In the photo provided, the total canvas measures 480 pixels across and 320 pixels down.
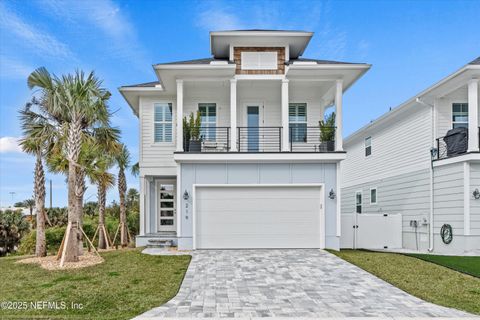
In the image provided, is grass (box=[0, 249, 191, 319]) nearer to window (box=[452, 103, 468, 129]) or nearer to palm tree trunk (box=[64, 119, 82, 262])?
palm tree trunk (box=[64, 119, 82, 262])

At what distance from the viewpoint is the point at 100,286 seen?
8180mm

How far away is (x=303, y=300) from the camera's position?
7.15m

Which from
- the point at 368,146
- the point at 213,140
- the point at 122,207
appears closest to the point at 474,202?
the point at 368,146

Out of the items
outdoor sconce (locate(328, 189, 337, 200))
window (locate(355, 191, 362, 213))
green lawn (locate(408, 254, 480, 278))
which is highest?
outdoor sconce (locate(328, 189, 337, 200))

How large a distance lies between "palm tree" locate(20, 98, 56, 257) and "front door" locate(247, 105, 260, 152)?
6904 mm

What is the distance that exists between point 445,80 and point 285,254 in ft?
26.9

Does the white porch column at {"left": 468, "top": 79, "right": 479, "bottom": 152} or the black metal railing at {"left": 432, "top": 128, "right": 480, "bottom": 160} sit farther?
the black metal railing at {"left": 432, "top": 128, "right": 480, "bottom": 160}

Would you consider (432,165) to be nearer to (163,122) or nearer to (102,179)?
(163,122)

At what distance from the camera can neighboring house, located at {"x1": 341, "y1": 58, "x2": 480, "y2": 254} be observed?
1294 centimetres

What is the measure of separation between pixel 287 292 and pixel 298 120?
8668 mm

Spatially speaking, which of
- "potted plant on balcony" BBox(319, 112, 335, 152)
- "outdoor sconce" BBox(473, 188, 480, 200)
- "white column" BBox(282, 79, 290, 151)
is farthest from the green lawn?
"white column" BBox(282, 79, 290, 151)

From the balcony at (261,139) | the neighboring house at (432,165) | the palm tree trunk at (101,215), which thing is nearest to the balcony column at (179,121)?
the balcony at (261,139)

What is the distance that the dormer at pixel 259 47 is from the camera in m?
13.8

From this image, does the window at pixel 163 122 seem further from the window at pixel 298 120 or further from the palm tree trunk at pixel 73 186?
the window at pixel 298 120
